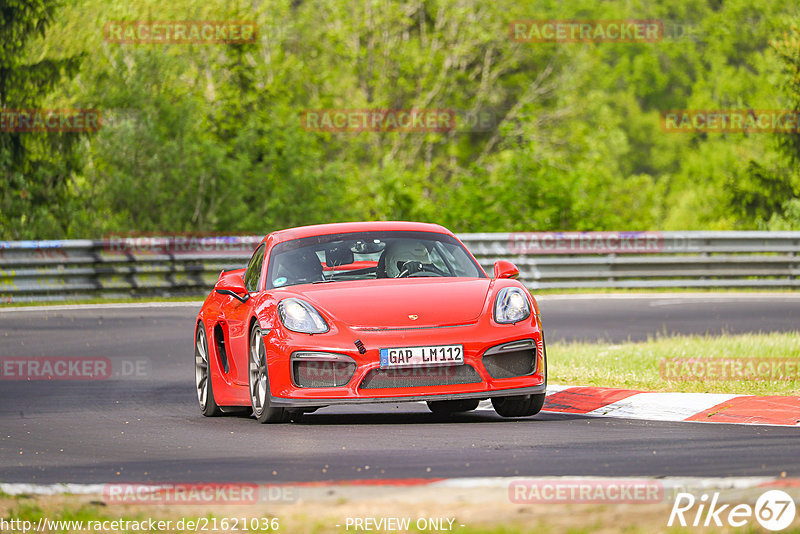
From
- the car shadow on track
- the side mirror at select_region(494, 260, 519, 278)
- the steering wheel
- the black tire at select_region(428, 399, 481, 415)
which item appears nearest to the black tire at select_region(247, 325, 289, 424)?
the car shadow on track

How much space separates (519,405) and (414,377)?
1108mm

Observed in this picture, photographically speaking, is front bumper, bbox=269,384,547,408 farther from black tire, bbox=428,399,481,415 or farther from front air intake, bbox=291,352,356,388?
black tire, bbox=428,399,481,415

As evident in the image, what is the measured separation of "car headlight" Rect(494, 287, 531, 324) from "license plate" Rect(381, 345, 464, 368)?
16.1 inches

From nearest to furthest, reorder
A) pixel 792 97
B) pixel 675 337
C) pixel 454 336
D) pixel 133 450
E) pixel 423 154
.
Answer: pixel 133 450, pixel 454 336, pixel 675 337, pixel 792 97, pixel 423 154

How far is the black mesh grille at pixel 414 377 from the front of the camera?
349 inches

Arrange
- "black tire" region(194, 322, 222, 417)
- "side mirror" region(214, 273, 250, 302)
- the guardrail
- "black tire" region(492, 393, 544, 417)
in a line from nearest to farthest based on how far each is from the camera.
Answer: "black tire" region(492, 393, 544, 417), "side mirror" region(214, 273, 250, 302), "black tire" region(194, 322, 222, 417), the guardrail

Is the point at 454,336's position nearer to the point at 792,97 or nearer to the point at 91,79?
the point at 91,79

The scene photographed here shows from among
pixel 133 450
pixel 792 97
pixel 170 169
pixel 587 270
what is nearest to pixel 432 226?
pixel 133 450

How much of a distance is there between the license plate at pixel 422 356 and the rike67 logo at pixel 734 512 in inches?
141

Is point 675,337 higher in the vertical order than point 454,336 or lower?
lower

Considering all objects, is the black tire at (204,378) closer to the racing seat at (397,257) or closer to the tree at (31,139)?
the racing seat at (397,257)

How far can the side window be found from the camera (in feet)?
34.3

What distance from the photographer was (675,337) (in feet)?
53.4

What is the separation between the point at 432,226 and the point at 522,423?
2.08m
